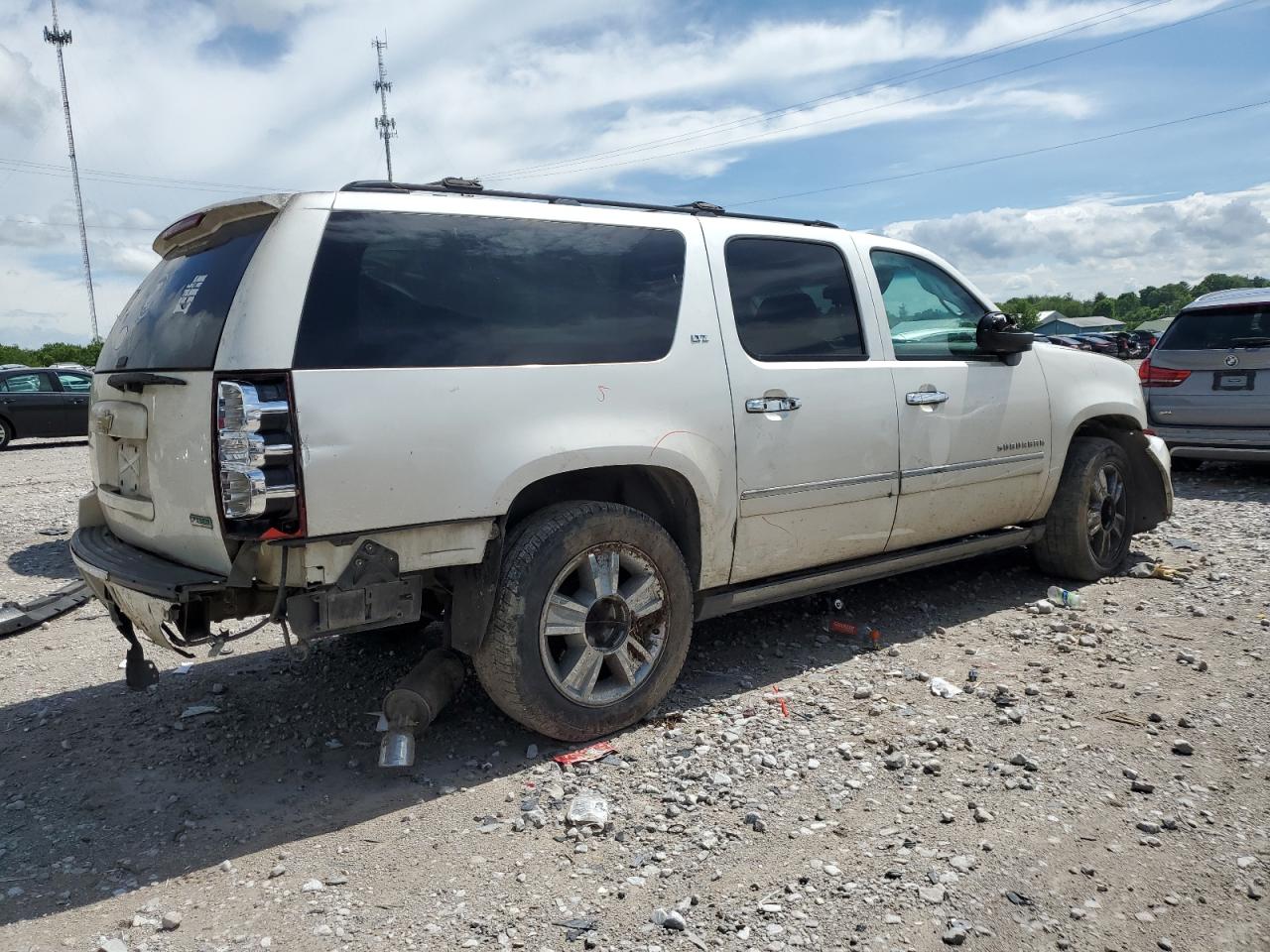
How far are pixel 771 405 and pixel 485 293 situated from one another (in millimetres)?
1374

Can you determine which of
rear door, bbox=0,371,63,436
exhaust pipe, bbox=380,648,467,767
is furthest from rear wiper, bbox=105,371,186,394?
rear door, bbox=0,371,63,436

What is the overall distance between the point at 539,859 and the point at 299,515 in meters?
1.34

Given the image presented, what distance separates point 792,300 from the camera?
456 centimetres

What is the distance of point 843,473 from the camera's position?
4559 mm

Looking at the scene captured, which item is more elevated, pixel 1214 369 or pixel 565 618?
pixel 1214 369

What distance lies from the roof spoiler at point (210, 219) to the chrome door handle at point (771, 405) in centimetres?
200

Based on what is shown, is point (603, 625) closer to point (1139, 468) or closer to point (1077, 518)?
point (1077, 518)

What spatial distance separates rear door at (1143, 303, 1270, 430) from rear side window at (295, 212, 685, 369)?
7415 millimetres

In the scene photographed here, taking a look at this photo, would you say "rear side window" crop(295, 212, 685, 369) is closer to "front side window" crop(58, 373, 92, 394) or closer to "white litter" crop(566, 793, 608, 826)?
"white litter" crop(566, 793, 608, 826)

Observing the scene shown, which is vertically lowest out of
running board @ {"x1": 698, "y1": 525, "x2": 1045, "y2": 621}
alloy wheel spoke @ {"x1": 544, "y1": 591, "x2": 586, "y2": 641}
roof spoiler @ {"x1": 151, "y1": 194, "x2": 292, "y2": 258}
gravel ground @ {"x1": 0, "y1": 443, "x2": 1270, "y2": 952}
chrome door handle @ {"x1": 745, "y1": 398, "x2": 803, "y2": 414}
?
gravel ground @ {"x1": 0, "y1": 443, "x2": 1270, "y2": 952}

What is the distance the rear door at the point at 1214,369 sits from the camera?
359 inches

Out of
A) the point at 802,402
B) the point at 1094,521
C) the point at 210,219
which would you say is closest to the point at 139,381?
the point at 210,219

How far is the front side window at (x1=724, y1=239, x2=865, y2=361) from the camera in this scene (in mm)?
4367

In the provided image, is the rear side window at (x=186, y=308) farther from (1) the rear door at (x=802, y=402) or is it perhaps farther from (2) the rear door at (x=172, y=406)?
(1) the rear door at (x=802, y=402)
